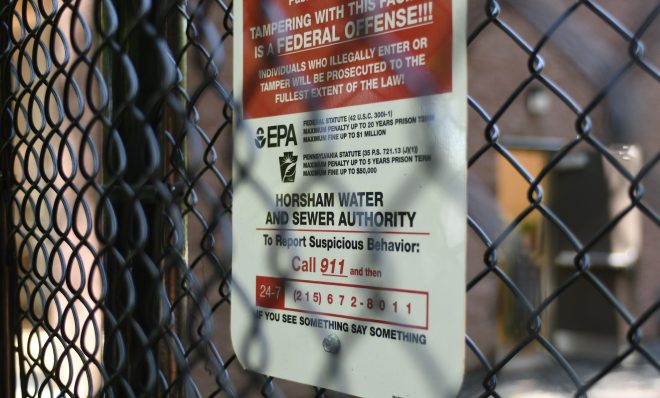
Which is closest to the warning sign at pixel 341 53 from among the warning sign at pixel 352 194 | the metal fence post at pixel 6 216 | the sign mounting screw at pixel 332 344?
the warning sign at pixel 352 194

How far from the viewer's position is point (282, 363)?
83 centimetres

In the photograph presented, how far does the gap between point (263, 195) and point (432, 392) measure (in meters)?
0.32

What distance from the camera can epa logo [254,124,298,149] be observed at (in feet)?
2.67

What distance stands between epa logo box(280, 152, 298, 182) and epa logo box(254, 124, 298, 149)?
0.02 m

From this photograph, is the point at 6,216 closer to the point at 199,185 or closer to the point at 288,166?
the point at 199,185

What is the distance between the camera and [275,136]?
0.83 meters

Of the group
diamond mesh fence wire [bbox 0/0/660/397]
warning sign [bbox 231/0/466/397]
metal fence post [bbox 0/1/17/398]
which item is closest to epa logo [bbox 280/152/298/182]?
warning sign [bbox 231/0/466/397]

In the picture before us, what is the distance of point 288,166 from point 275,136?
46 mm

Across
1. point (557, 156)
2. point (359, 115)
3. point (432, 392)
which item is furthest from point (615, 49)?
point (432, 392)

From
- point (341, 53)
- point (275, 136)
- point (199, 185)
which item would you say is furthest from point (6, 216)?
point (341, 53)

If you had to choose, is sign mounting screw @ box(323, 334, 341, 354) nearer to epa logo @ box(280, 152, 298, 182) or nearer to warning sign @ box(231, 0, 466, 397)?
warning sign @ box(231, 0, 466, 397)

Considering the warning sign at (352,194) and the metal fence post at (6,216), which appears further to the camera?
the metal fence post at (6,216)

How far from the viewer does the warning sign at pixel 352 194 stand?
0.68 meters

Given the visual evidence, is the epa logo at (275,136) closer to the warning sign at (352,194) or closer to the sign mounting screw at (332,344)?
the warning sign at (352,194)
